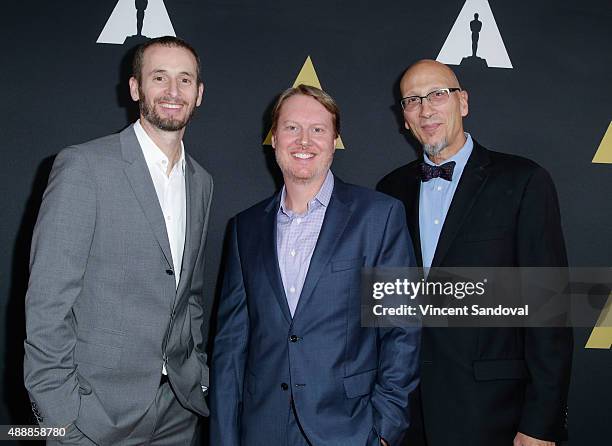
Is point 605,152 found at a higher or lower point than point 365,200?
higher

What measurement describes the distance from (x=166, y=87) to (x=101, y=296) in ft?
2.76

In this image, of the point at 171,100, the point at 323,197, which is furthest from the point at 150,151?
the point at 323,197

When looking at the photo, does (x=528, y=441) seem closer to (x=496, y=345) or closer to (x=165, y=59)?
(x=496, y=345)

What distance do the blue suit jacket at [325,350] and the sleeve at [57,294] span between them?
A: 53cm

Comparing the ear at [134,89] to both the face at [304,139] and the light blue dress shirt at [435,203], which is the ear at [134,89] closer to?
the face at [304,139]

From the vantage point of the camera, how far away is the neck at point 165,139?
2.29m

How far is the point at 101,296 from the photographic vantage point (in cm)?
209

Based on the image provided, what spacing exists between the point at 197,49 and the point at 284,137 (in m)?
1.04

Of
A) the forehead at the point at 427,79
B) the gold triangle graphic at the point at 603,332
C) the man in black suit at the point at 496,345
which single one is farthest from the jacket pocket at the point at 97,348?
the gold triangle graphic at the point at 603,332

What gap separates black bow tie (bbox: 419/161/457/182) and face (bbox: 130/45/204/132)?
0.99 meters

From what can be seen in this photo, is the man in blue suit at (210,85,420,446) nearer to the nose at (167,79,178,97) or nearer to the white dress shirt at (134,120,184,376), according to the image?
the white dress shirt at (134,120,184,376)

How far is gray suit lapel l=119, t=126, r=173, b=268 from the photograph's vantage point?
2.13 meters

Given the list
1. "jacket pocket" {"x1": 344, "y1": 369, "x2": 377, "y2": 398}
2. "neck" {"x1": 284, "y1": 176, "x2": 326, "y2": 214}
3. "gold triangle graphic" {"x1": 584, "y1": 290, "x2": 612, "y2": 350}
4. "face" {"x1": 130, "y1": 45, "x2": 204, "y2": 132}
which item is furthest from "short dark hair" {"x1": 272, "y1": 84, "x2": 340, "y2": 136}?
"gold triangle graphic" {"x1": 584, "y1": 290, "x2": 612, "y2": 350}

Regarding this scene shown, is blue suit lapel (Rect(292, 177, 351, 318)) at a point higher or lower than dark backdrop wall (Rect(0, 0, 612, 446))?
lower
